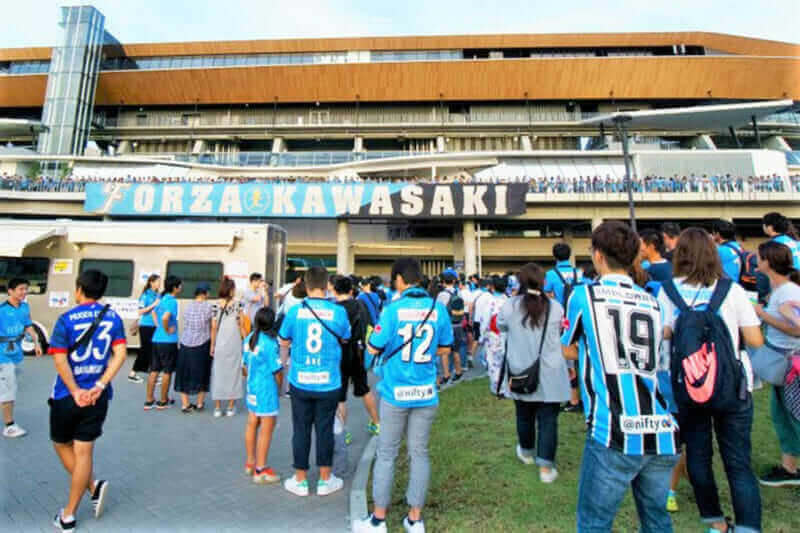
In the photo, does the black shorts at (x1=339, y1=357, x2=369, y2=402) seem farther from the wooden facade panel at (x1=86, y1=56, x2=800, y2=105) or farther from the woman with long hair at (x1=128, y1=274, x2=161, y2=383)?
the wooden facade panel at (x1=86, y1=56, x2=800, y2=105)

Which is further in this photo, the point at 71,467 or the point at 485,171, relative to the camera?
the point at 485,171

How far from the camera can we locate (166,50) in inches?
1646

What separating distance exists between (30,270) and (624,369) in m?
15.1

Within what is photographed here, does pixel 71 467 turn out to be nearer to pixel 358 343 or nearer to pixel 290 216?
pixel 358 343

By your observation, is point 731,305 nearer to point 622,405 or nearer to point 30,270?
point 622,405

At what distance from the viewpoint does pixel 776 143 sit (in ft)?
124

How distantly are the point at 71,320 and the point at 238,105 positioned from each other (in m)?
43.3

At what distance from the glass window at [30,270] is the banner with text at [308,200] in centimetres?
1294

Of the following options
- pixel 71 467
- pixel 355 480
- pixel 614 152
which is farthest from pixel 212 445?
pixel 614 152

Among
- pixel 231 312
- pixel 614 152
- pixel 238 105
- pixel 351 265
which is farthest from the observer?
pixel 238 105

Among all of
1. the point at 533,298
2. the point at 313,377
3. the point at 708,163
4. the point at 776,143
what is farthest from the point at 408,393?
the point at 776,143

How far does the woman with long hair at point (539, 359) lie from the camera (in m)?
4.31

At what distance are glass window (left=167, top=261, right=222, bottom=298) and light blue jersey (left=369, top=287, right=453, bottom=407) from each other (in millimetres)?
9517

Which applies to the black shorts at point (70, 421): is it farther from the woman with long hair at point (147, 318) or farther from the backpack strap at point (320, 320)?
the woman with long hair at point (147, 318)
